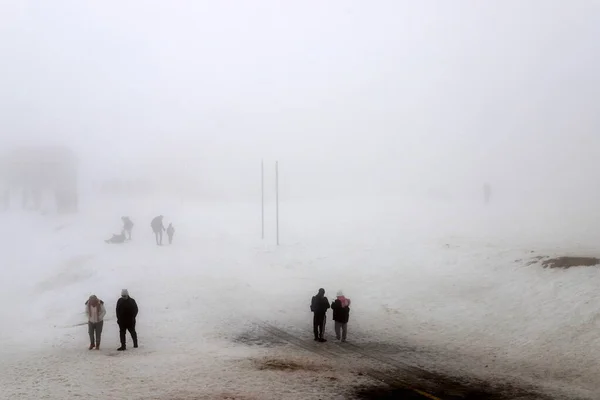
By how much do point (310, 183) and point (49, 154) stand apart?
181ft

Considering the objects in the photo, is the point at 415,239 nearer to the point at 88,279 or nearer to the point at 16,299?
the point at 88,279

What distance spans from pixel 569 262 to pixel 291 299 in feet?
44.3

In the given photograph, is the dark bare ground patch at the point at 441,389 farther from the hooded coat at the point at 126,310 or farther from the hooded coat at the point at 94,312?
the hooded coat at the point at 94,312

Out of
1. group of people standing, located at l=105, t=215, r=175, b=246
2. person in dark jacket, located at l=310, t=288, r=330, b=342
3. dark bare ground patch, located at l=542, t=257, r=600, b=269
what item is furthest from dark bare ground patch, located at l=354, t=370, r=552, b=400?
group of people standing, located at l=105, t=215, r=175, b=246

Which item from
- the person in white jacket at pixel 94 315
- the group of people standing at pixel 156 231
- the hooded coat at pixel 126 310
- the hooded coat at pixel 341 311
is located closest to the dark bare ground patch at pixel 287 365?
the hooded coat at pixel 341 311

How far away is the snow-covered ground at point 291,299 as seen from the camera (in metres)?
14.1

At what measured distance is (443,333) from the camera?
19516mm

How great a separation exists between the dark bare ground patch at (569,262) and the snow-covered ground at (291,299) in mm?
737

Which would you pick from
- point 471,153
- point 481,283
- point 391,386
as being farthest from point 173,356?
point 471,153

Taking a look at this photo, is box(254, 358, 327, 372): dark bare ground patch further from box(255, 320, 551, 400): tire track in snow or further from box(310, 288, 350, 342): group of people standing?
box(310, 288, 350, 342): group of people standing

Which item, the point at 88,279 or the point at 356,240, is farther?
the point at 356,240

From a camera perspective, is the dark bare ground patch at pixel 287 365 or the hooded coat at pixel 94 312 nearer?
the dark bare ground patch at pixel 287 365

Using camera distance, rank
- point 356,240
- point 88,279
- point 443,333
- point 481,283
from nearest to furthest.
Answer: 1. point 443,333
2. point 481,283
3. point 88,279
4. point 356,240

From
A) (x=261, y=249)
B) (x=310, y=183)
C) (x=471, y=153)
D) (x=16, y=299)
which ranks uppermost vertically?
(x=471, y=153)
